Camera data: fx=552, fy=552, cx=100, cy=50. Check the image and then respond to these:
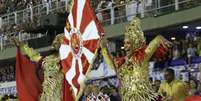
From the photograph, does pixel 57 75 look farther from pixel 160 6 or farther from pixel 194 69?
pixel 160 6

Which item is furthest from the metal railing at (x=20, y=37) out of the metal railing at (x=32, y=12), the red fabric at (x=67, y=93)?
the red fabric at (x=67, y=93)

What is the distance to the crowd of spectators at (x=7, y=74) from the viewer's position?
2026 cm

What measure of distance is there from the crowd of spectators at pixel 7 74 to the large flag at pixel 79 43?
1301 cm

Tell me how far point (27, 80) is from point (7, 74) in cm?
1296

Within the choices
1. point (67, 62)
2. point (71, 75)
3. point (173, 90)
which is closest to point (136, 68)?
point (173, 90)

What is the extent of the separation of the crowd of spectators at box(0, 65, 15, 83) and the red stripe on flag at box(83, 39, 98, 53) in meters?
13.5

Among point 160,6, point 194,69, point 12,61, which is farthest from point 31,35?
point 194,69

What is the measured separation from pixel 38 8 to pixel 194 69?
10.3 meters

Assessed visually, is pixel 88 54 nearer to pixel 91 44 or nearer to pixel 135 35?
pixel 91 44

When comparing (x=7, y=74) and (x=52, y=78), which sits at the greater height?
(x=52, y=78)

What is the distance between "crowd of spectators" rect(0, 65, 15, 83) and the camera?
20.3 m

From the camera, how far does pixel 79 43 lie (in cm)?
670

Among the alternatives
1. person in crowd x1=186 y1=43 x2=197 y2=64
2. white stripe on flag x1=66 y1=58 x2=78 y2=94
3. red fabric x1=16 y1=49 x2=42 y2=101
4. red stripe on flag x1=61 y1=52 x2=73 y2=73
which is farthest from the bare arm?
person in crowd x1=186 y1=43 x2=197 y2=64

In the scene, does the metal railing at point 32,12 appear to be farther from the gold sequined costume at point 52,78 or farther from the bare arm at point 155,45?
the bare arm at point 155,45
